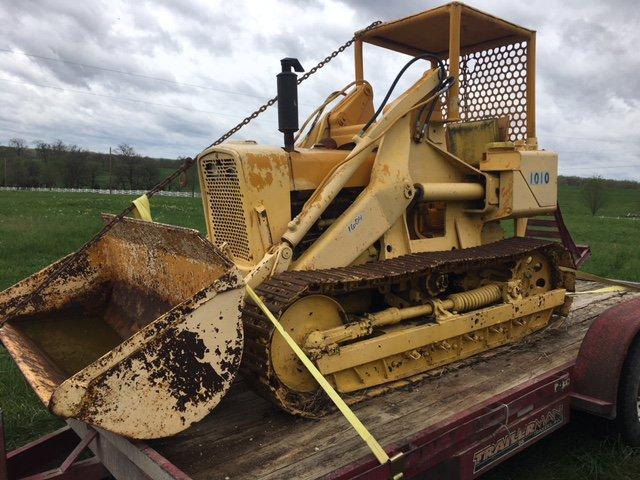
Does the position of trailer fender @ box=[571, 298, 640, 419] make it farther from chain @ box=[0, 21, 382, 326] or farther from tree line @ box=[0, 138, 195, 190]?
tree line @ box=[0, 138, 195, 190]

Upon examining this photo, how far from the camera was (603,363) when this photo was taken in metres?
3.74

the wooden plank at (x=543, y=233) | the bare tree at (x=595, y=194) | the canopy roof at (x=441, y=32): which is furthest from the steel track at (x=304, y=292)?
the bare tree at (x=595, y=194)

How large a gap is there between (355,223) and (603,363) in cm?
195

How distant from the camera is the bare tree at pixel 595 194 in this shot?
140 ft

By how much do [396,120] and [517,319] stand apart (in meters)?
2.11

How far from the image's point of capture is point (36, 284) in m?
4.05

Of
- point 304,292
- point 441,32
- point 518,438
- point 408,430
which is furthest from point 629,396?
point 441,32

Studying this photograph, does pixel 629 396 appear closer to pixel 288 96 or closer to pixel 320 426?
pixel 320 426

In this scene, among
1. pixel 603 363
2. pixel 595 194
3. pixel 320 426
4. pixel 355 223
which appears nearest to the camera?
pixel 320 426

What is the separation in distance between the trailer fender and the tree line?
61430mm

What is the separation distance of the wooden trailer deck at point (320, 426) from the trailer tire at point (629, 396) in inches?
21.5

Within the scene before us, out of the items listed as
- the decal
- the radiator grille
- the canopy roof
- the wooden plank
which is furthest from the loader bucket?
the wooden plank

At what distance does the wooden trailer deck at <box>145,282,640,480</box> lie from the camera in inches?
112

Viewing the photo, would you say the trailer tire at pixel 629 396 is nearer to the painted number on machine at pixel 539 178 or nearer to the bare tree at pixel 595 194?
the painted number on machine at pixel 539 178
